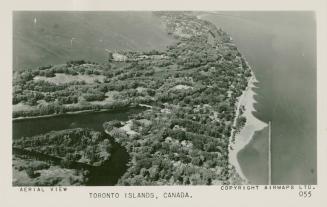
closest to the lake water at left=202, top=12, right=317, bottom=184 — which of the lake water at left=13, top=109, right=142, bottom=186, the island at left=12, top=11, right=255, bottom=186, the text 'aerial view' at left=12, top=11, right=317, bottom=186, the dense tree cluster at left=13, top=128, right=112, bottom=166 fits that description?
the text 'aerial view' at left=12, top=11, right=317, bottom=186

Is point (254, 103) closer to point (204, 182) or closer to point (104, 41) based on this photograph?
point (204, 182)

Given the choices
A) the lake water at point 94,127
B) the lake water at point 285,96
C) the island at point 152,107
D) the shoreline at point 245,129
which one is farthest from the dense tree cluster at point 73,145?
the lake water at point 285,96

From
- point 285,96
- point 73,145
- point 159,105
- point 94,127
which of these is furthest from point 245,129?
point 73,145

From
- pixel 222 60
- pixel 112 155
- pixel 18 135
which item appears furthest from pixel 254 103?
pixel 18 135

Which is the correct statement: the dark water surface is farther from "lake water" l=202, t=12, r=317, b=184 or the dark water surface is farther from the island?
"lake water" l=202, t=12, r=317, b=184

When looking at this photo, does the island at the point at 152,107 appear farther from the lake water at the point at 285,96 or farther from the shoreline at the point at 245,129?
the lake water at the point at 285,96
